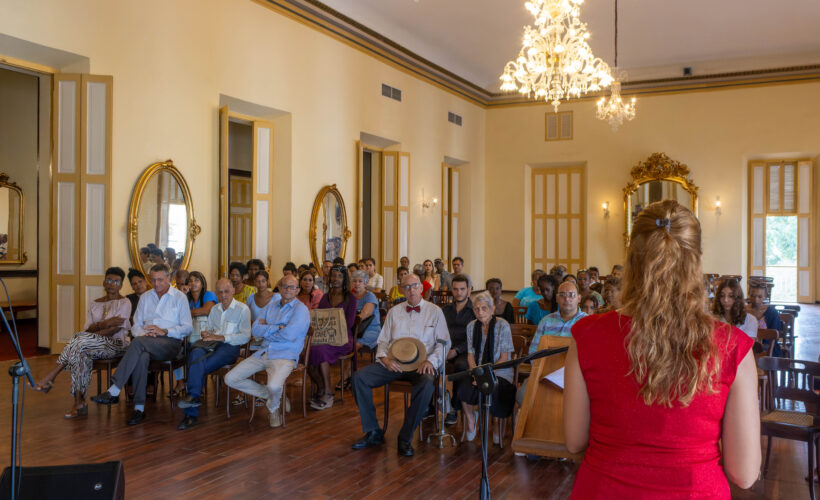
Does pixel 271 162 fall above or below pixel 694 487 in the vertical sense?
above

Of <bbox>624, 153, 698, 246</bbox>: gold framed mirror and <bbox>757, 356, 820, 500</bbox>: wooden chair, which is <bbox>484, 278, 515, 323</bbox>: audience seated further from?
<bbox>624, 153, 698, 246</bbox>: gold framed mirror

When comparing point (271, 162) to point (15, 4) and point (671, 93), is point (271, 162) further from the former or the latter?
point (671, 93)

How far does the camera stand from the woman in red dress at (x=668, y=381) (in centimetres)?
137

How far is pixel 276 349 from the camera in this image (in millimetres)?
5695

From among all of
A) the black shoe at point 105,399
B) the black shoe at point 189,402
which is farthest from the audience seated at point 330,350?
the black shoe at point 105,399

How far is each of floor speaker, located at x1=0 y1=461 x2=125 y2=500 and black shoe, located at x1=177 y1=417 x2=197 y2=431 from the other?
267 cm

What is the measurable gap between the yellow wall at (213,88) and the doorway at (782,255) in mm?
9132

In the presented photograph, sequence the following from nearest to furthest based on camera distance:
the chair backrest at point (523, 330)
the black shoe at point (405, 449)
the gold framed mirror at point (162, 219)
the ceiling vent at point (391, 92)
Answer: the black shoe at point (405, 449), the chair backrest at point (523, 330), the gold framed mirror at point (162, 219), the ceiling vent at point (391, 92)

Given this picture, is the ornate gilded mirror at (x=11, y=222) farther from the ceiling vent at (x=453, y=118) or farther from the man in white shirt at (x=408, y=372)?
the ceiling vent at (x=453, y=118)

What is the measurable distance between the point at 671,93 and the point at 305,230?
10297 millimetres

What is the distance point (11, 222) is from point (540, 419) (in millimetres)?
11892

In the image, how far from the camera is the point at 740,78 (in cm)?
1544

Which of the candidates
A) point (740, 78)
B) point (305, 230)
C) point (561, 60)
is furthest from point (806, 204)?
point (305, 230)

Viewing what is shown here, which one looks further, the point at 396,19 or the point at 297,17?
the point at 396,19
